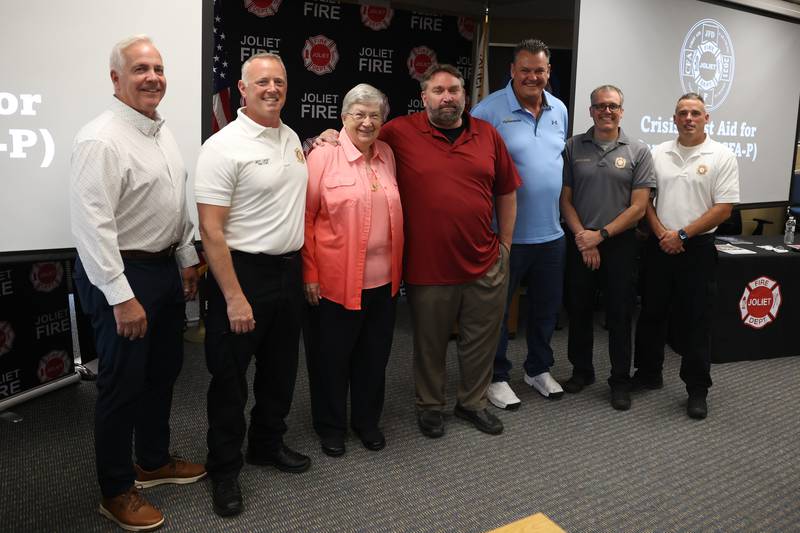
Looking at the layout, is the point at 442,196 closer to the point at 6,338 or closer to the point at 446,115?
the point at 446,115

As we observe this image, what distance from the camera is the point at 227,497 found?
2277 mm

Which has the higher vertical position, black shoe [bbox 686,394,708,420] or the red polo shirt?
the red polo shirt

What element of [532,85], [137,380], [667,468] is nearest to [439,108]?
[532,85]

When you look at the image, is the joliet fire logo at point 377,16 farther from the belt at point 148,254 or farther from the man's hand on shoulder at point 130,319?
the man's hand on shoulder at point 130,319

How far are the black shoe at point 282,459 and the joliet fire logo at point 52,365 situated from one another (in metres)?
1.30

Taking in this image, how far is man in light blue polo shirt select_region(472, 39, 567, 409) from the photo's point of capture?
3004 millimetres

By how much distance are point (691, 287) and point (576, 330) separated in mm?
591

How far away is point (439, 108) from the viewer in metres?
2.59

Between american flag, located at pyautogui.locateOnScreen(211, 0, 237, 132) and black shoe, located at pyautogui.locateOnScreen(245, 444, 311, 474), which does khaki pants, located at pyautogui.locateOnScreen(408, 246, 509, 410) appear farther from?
american flag, located at pyautogui.locateOnScreen(211, 0, 237, 132)

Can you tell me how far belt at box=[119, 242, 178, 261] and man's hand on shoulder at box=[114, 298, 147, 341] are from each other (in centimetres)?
14

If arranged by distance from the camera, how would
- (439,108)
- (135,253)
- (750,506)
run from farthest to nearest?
(439,108) < (750,506) < (135,253)

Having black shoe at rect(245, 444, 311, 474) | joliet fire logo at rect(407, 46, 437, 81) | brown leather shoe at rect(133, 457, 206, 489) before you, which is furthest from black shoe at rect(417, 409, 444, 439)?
joliet fire logo at rect(407, 46, 437, 81)

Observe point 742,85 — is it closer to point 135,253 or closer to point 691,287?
point 691,287

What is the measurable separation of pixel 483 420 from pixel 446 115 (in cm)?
135
